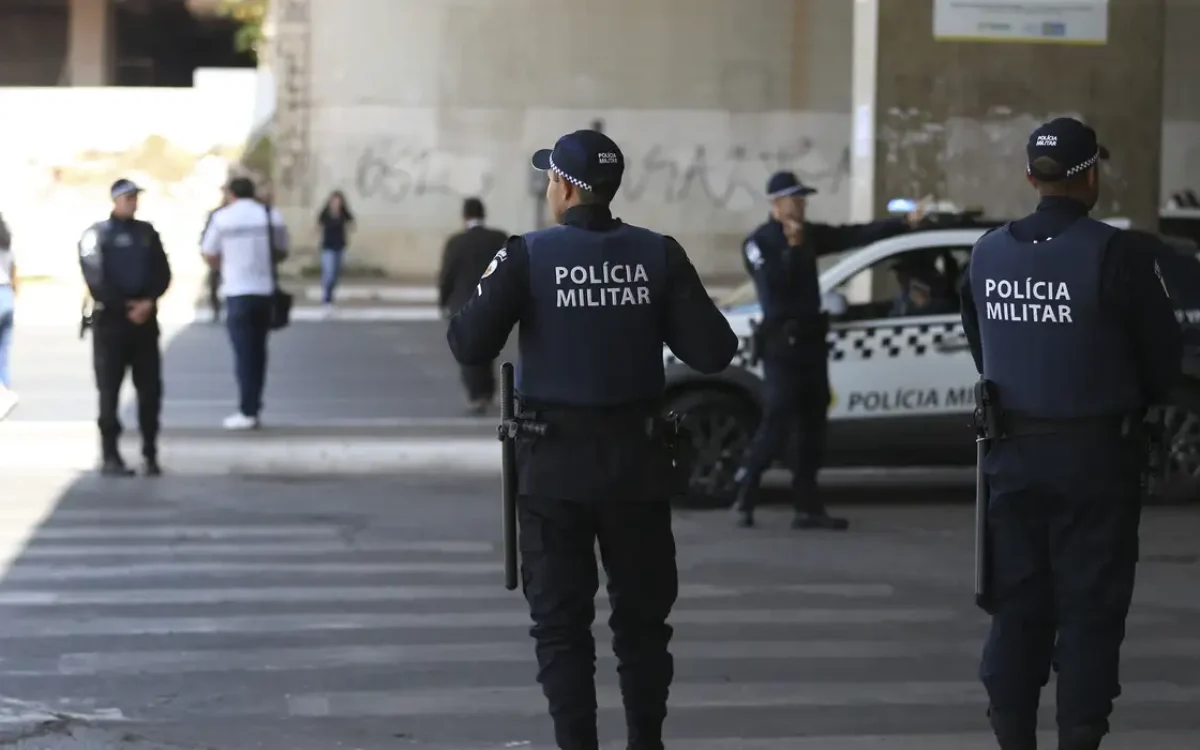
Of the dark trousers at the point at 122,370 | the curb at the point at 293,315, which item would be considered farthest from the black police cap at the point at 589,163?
the curb at the point at 293,315

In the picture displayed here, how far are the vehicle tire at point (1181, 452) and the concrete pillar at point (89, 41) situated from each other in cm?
4600

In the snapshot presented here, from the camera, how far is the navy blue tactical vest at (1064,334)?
5582 mm

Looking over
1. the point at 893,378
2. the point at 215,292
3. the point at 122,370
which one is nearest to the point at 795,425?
the point at 893,378

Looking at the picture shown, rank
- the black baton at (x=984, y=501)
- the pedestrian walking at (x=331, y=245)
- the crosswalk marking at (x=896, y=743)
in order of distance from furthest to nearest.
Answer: the pedestrian walking at (x=331, y=245), the crosswalk marking at (x=896, y=743), the black baton at (x=984, y=501)

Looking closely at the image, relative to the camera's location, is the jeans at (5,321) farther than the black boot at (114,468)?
Yes

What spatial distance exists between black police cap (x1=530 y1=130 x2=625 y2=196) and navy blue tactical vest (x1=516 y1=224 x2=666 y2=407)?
138 millimetres

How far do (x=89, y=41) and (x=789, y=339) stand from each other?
153 ft

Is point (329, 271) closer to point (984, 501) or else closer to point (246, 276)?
point (246, 276)

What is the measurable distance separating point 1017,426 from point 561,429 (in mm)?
1305

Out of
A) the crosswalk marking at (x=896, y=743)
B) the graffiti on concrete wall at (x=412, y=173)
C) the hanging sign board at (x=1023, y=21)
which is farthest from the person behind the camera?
the graffiti on concrete wall at (x=412, y=173)

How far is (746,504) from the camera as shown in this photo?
1114 centimetres

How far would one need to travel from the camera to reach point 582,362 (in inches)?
220

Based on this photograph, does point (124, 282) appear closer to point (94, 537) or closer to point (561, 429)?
point (94, 537)

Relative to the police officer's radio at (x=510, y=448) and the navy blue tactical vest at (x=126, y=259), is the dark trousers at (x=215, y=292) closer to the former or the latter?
the navy blue tactical vest at (x=126, y=259)
